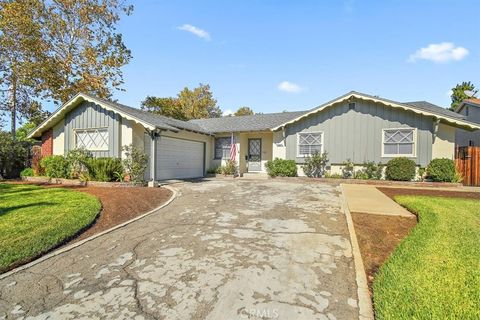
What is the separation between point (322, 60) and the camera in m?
14.7

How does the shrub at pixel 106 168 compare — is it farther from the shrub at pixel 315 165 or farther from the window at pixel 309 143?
the window at pixel 309 143

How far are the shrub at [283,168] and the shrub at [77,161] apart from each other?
9.92m

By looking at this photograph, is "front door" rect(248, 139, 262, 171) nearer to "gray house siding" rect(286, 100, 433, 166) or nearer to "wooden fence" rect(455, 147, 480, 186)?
"gray house siding" rect(286, 100, 433, 166)

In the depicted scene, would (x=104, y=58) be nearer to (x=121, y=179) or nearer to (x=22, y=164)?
(x=22, y=164)

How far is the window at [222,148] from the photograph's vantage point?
18859mm

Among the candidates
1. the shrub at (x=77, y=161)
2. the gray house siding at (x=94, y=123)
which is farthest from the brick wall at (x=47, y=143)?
the shrub at (x=77, y=161)

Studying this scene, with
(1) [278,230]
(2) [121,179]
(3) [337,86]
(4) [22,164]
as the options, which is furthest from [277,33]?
(4) [22,164]

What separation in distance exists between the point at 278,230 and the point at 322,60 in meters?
12.2

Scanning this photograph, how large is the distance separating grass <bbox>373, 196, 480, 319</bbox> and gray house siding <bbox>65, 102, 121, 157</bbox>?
1259cm

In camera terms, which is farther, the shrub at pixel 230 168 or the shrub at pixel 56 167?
the shrub at pixel 230 168

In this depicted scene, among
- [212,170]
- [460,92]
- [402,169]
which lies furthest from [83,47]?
[460,92]

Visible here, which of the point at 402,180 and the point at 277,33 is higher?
the point at 277,33

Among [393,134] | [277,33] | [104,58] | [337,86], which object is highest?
[104,58]

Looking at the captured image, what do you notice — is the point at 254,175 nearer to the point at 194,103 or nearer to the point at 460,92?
the point at 194,103
